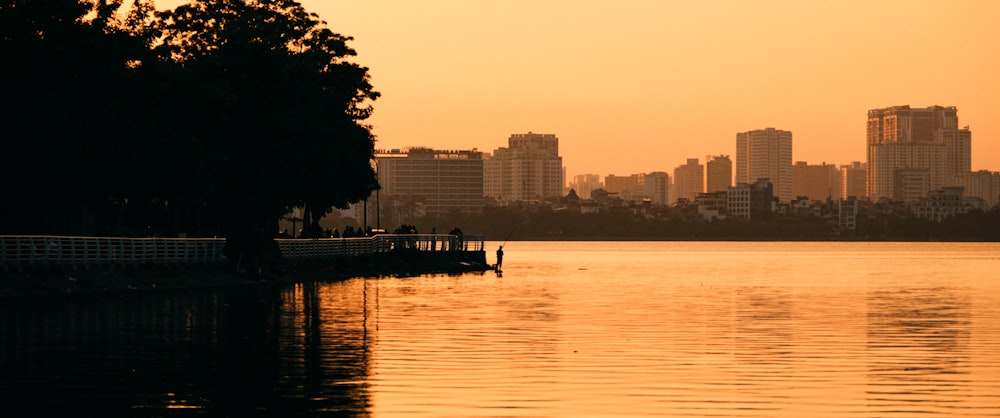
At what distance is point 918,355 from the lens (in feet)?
111

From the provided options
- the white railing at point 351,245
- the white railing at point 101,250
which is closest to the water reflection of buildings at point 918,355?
the white railing at point 101,250

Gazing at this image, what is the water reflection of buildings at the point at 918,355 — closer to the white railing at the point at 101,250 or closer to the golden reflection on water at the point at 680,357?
the golden reflection on water at the point at 680,357

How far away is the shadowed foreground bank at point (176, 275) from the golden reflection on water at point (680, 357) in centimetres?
1141

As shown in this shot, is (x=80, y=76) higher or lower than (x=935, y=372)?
higher

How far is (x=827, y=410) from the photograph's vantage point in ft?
75.1

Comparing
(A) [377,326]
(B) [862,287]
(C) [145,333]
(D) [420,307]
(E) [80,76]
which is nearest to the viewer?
(C) [145,333]

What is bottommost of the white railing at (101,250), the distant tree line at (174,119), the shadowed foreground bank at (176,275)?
the shadowed foreground bank at (176,275)

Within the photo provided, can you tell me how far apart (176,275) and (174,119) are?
1074cm

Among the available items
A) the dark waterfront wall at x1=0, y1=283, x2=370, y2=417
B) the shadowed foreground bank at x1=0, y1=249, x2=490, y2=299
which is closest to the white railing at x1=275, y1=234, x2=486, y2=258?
the shadowed foreground bank at x1=0, y1=249, x2=490, y2=299

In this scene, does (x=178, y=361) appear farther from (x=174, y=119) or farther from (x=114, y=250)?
(x=174, y=119)

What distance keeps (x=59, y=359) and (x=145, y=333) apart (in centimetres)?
816

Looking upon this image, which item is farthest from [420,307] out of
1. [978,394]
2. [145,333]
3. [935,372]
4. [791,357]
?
[978,394]

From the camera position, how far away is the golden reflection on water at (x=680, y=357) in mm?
23688

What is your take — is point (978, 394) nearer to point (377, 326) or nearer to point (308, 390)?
point (308, 390)
